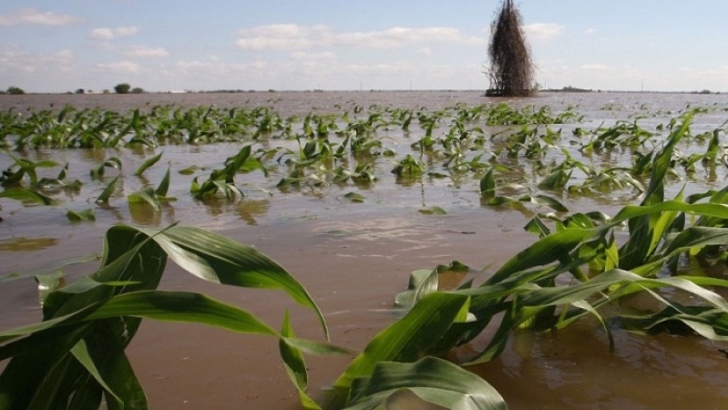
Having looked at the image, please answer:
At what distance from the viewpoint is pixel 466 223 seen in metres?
2.30

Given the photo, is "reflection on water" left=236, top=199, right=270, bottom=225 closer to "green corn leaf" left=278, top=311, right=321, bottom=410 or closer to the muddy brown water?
the muddy brown water

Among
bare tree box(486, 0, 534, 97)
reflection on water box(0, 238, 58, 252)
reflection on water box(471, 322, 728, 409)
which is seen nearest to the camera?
reflection on water box(471, 322, 728, 409)

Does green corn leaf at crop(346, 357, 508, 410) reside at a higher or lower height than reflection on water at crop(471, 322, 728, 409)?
higher

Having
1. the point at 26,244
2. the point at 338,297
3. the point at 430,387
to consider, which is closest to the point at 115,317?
the point at 430,387

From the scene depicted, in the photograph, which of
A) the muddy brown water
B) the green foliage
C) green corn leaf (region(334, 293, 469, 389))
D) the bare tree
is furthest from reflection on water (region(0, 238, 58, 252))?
the bare tree

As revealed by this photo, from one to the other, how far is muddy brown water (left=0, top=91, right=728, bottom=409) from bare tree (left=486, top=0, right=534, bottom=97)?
18163mm

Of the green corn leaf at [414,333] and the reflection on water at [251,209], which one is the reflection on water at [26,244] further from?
the green corn leaf at [414,333]

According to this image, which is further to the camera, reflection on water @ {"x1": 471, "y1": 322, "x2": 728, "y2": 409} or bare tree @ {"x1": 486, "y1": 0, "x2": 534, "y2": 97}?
bare tree @ {"x1": 486, "y1": 0, "x2": 534, "y2": 97}

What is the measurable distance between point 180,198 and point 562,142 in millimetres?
4294

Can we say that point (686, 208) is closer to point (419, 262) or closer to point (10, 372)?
point (419, 262)

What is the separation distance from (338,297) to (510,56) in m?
20.1

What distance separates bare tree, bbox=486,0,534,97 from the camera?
66.6 ft

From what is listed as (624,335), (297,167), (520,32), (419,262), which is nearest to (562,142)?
(297,167)

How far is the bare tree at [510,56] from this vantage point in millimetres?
20312
